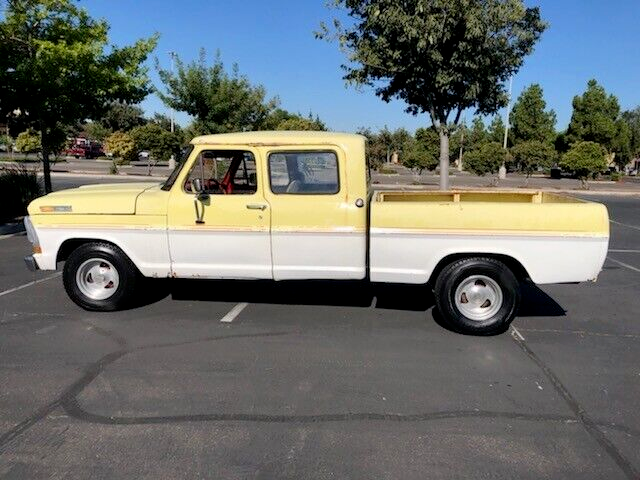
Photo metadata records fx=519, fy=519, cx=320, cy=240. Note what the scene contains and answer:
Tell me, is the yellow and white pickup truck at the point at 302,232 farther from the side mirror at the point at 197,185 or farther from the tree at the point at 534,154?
the tree at the point at 534,154

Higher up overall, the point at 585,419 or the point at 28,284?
the point at 28,284

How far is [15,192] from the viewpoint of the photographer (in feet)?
40.5

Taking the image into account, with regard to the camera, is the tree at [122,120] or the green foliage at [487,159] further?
the tree at [122,120]

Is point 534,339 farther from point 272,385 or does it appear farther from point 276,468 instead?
point 276,468

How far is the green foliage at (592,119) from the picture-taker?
46188mm

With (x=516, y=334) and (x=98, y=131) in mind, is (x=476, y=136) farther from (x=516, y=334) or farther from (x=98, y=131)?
(x=516, y=334)

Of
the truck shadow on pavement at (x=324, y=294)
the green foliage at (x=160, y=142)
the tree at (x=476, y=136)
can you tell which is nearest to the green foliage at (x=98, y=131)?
the green foliage at (x=160, y=142)

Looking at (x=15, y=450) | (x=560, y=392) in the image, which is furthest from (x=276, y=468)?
(x=560, y=392)

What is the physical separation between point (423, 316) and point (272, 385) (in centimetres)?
236

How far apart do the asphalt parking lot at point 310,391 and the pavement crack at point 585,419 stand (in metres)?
0.01

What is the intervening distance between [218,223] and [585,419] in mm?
3673

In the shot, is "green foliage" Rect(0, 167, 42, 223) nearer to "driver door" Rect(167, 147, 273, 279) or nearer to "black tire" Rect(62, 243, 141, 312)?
"black tire" Rect(62, 243, 141, 312)

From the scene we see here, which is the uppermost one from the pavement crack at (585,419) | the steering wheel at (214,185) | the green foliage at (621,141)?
the green foliage at (621,141)

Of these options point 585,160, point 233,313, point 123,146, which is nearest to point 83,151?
point 123,146
